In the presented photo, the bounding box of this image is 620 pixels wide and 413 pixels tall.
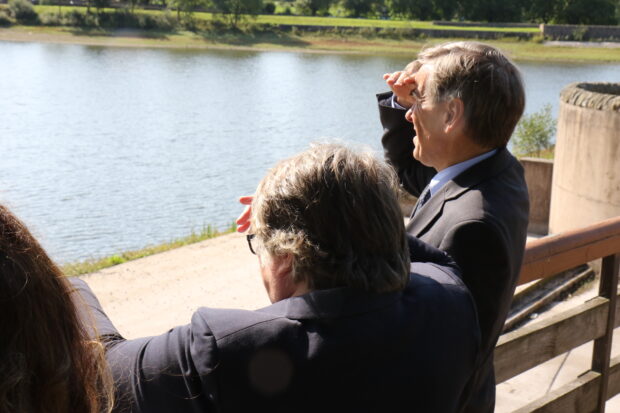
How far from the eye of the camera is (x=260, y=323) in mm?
1237

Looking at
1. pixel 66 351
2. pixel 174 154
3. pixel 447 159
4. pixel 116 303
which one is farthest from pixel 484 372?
pixel 174 154

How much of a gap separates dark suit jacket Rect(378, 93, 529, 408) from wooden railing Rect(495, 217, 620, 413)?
0.28 meters

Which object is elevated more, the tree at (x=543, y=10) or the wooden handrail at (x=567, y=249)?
the tree at (x=543, y=10)

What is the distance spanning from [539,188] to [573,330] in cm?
903

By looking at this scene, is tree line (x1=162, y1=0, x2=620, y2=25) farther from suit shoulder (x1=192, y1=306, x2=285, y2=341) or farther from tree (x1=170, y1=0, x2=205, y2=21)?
suit shoulder (x1=192, y1=306, x2=285, y2=341)

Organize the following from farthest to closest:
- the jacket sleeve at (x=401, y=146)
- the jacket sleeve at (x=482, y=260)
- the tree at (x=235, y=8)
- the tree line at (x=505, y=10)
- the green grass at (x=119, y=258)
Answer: the tree line at (x=505, y=10)
the tree at (x=235, y=8)
the green grass at (x=119, y=258)
the jacket sleeve at (x=401, y=146)
the jacket sleeve at (x=482, y=260)

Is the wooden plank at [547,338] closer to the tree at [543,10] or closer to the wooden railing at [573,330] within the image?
the wooden railing at [573,330]

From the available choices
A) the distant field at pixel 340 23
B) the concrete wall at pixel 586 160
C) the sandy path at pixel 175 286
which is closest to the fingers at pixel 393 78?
the concrete wall at pixel 586 160

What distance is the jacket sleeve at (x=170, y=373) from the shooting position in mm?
1207

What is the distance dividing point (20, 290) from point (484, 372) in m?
1.15

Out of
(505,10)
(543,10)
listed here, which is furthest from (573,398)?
(543,10)

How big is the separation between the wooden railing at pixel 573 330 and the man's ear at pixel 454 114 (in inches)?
17.4

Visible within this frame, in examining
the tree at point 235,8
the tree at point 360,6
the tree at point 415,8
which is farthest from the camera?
the tree at point 360,6

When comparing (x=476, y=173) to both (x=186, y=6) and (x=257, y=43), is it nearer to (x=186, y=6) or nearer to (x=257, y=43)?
(x=257, y=43)
